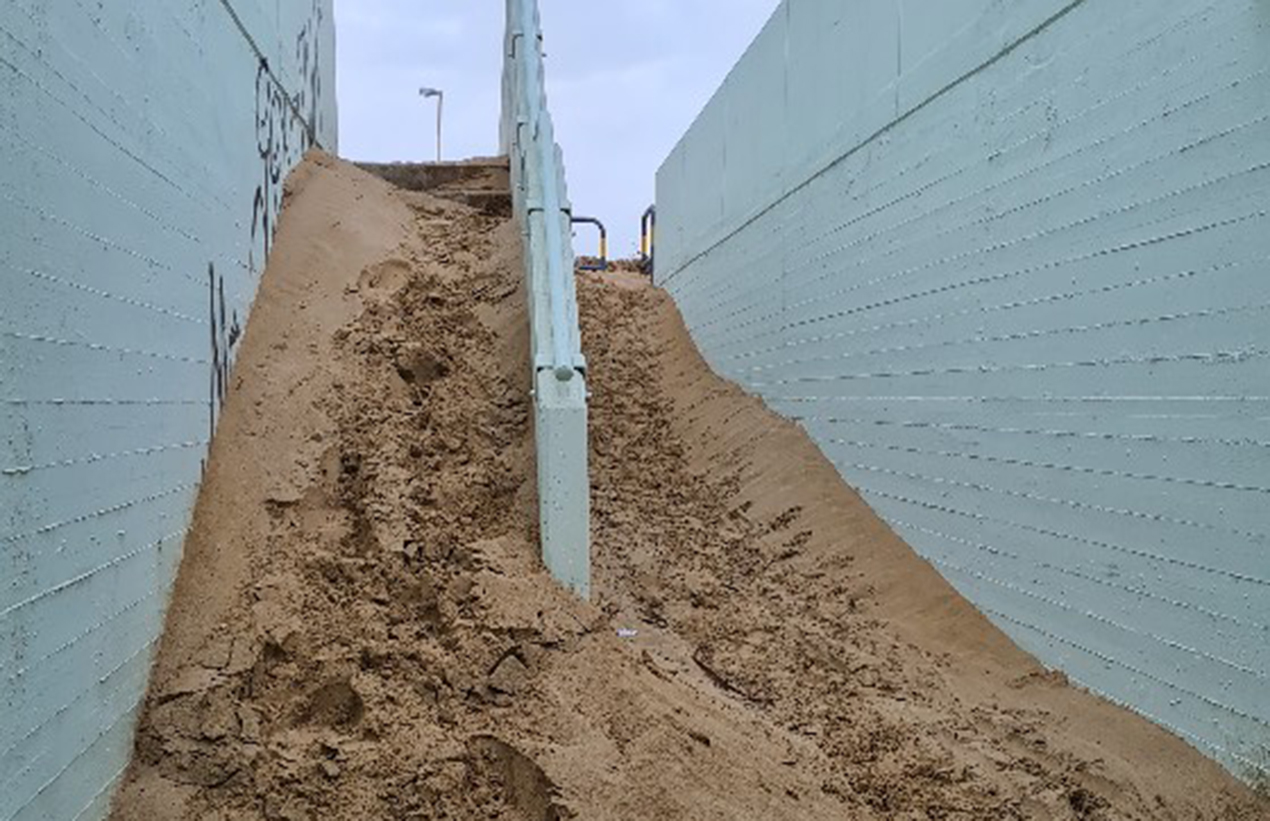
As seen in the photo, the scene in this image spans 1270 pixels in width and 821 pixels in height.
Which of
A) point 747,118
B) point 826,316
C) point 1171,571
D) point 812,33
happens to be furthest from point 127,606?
point 747,118

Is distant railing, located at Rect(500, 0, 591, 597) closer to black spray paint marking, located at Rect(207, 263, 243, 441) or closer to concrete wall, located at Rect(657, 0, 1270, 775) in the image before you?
black spray paint marking, located at Rect(207, 263, 243, 441)

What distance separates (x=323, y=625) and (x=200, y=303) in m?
1.48

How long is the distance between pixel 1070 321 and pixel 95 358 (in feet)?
12.6

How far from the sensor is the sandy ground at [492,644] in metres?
3.63

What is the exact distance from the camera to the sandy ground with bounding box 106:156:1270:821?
11.9 feet

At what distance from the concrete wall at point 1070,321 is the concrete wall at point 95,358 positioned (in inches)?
145

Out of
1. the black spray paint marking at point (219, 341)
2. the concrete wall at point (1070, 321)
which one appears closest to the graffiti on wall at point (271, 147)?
the black spray paint marking at point (219, 341)

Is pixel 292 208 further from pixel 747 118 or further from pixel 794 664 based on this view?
pixel 747 118

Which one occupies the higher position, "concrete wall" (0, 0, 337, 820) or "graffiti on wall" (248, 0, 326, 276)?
"graffiti on wall" (248, 0, 326, 276)

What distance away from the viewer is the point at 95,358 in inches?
130

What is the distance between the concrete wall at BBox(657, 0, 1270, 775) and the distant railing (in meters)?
2.01

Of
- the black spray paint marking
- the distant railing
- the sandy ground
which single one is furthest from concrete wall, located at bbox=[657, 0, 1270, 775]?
the black spray paint marking

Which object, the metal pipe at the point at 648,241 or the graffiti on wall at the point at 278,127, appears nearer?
the graffiti on wall at the point at 278,127

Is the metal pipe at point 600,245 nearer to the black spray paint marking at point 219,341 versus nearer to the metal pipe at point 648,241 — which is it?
the metal pipe at point 648,241
